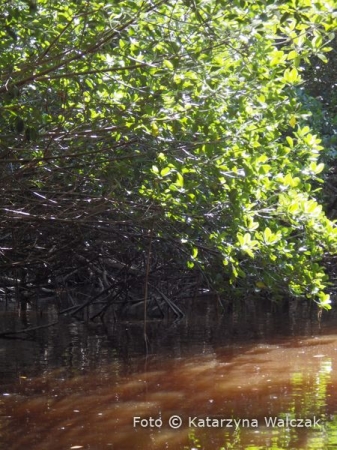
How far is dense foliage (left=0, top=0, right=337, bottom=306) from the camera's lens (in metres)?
4.68

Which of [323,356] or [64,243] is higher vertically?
[64,243]

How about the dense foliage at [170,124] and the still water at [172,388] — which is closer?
the still water at [172,388]

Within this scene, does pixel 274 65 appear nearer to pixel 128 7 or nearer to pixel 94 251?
pixel 128 7

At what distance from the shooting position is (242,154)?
5832 millimetres

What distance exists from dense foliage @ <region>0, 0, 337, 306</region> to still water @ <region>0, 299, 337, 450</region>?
0.84 metres

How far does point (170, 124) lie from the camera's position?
552cm

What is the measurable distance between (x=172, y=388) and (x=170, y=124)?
1930mm

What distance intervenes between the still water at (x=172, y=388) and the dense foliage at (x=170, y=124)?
0.84 meters

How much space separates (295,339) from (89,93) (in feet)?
12.8

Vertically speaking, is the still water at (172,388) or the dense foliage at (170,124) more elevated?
the dense foliage at (170,124)

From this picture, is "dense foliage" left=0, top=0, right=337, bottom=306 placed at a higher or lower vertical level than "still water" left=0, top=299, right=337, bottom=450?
higher

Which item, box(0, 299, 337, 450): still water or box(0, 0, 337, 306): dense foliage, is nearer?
box(0, 299, 337, 450): still water

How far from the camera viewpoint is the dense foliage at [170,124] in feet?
15.4

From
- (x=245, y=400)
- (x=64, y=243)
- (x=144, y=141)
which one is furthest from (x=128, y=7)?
(x=64, y=243)
